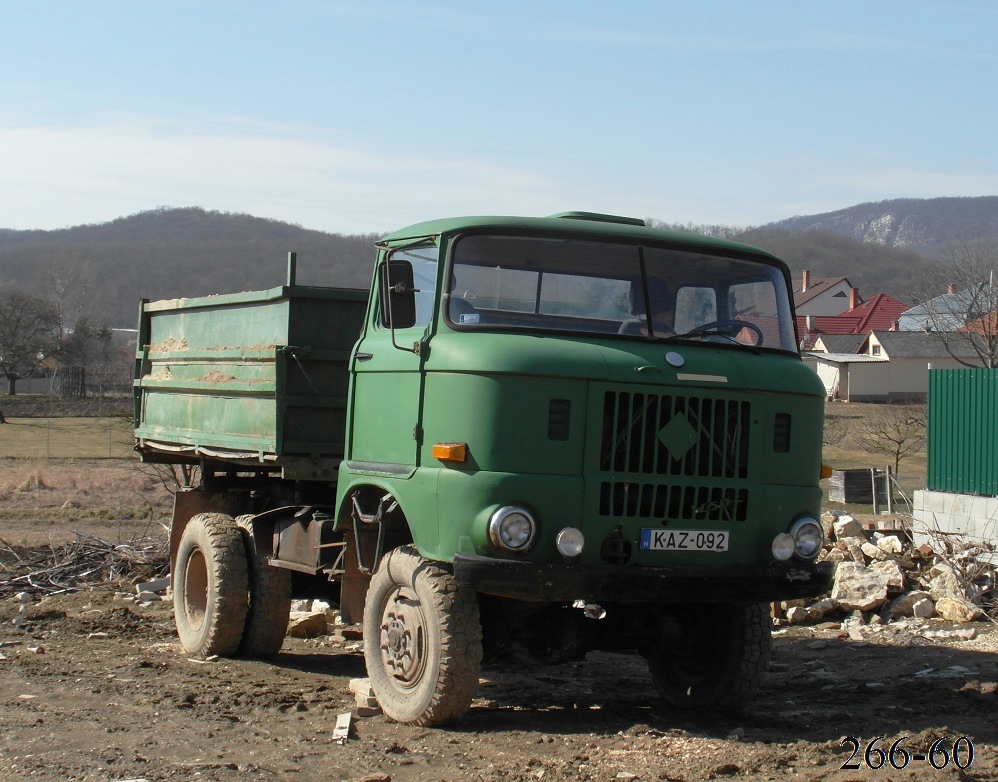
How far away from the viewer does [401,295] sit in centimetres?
672

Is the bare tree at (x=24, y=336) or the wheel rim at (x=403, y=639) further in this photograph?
the bare tree at (x=24, y=336)

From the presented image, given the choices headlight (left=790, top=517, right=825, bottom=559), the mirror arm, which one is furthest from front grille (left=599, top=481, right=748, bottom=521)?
the mirror arm

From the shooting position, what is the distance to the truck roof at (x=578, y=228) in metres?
6.56

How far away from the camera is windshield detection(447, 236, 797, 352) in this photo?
6496mm

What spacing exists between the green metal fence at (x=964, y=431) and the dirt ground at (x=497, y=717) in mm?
4594

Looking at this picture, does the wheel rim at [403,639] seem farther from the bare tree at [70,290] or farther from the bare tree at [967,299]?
the bare tree at [70,290]

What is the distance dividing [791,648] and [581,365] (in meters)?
4.37

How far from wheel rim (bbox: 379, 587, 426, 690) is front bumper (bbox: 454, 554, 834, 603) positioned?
0.66m

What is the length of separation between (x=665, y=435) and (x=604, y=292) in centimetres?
102

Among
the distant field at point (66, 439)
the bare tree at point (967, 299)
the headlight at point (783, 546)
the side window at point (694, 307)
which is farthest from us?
the bare tree at point (967, 299)

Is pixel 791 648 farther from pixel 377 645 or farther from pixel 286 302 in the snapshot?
pixel 286 302

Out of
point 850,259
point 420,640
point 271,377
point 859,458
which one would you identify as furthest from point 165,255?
point 420,640

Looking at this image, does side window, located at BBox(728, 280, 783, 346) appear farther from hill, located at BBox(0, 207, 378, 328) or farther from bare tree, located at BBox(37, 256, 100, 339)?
bare tree, located at BBox(37, 256, 100, 339)

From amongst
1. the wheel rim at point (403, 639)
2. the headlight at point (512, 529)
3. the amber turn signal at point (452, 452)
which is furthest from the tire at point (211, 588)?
the headlight at point (512, 529)
